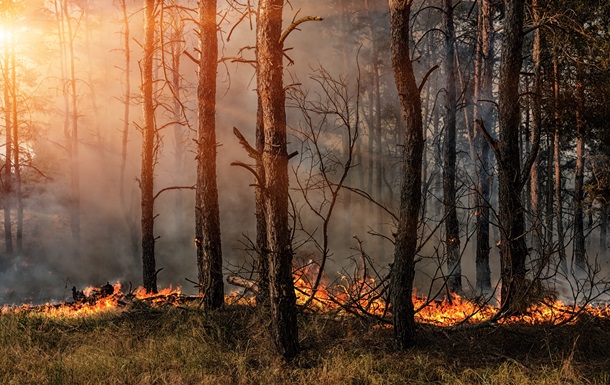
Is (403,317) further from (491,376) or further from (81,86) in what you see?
(81,86)

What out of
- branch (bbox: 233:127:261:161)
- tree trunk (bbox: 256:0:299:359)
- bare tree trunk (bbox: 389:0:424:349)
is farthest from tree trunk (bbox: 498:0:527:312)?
branch (bbox: 233:127:261:161)

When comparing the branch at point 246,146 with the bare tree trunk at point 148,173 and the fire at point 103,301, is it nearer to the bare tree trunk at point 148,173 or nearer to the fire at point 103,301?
the fire at point 103,301

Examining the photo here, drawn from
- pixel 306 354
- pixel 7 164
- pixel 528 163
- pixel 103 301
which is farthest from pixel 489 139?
pixel 7 164

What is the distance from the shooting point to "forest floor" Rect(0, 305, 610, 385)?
5.31 metres

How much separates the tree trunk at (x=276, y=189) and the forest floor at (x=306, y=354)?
0.43 metres

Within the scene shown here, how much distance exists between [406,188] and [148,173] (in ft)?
28.0

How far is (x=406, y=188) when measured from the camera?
6.01 meters

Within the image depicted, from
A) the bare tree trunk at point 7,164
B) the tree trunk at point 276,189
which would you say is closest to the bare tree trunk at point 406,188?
the tree trunk at point 276,189

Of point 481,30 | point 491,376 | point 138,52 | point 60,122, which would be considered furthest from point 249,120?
point 491,376

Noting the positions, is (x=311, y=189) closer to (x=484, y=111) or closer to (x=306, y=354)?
(x=306, y=354)

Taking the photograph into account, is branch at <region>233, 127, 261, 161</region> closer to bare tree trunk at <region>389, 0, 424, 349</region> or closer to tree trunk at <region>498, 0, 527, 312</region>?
bare tree trunk at <region>389, 0, 424, 349</region>

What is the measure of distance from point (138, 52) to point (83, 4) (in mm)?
10319

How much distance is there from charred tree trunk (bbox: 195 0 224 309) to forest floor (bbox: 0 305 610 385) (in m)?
1.09

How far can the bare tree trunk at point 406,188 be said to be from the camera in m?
5.97
